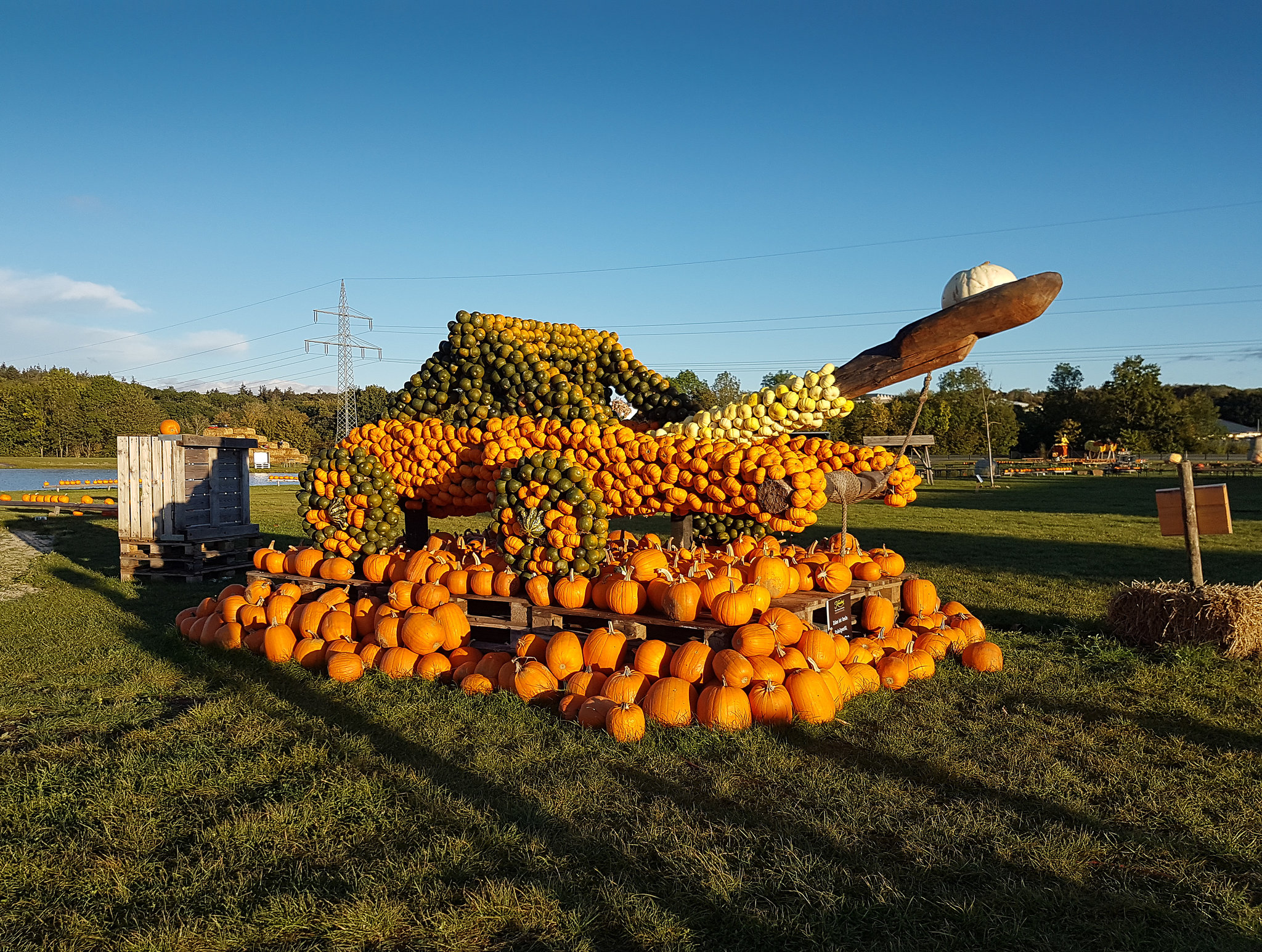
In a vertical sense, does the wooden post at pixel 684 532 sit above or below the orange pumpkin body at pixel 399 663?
above

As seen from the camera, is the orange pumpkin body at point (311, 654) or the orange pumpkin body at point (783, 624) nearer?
the orange pumpkin body at point (783, 624)

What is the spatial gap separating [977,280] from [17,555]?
48.2ft

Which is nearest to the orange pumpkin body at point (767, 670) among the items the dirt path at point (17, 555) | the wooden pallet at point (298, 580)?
the wooden pallet at point (298, 580)

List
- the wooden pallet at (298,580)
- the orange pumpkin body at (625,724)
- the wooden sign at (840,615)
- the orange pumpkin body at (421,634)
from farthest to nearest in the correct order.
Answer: the wooden pallet at (298,580) → the wooden sign at (840,615) → the orange pumpkin body at (421,634) → the orange pumpkin body at (625,724)

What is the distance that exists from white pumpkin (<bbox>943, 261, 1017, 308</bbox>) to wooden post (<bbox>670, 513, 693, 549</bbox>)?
10.5 feet

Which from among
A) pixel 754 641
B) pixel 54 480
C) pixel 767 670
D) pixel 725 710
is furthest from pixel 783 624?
pixel 54 480

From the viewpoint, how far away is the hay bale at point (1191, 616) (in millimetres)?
6199

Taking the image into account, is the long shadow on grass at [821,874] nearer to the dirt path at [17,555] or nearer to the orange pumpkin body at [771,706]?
the orange pumpkin body at [771,706]

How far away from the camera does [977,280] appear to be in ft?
15.6

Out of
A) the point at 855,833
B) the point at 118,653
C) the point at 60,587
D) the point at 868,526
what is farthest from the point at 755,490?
the point at 868,526

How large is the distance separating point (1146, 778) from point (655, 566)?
10.3 feet

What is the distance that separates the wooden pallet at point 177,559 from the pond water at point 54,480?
17320 mm

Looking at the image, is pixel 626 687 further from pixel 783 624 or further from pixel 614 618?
pixel 783 624

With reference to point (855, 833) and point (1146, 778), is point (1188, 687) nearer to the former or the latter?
point (1146, 778)
